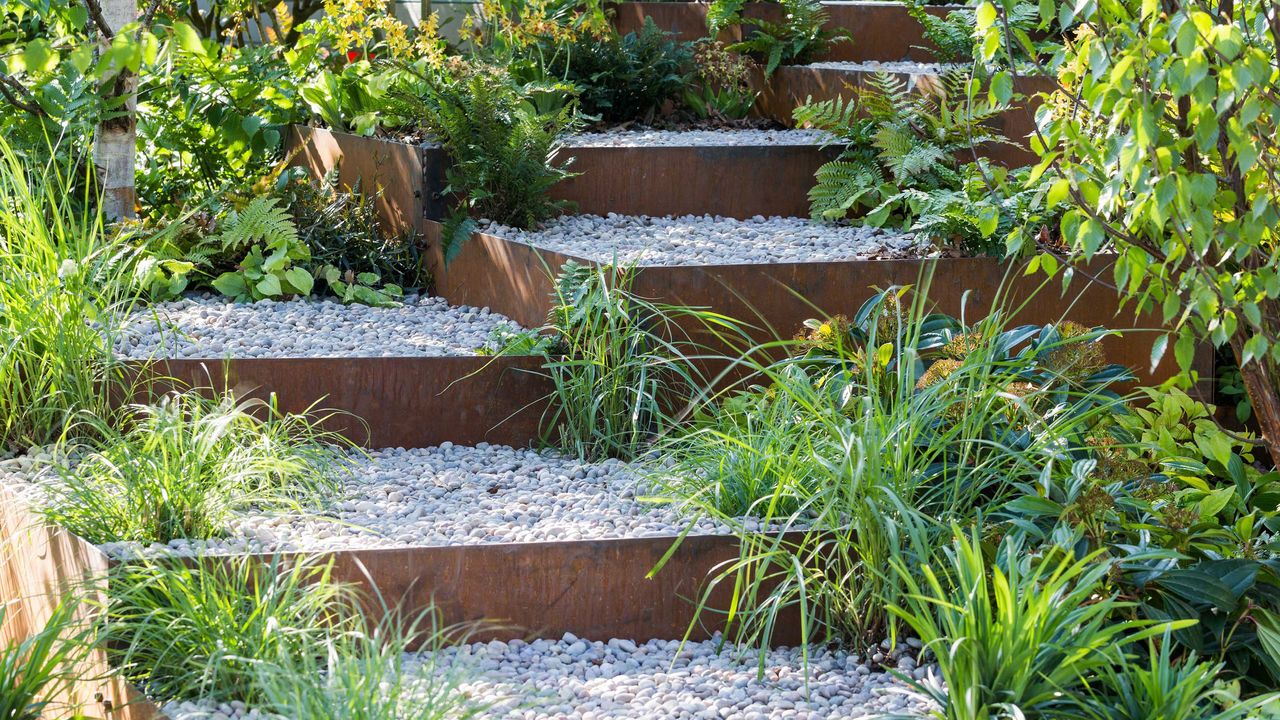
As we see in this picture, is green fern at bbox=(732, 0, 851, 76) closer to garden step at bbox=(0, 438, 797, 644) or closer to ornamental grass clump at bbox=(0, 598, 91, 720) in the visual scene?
garden step at bbox=(0, 438, 797, 644)

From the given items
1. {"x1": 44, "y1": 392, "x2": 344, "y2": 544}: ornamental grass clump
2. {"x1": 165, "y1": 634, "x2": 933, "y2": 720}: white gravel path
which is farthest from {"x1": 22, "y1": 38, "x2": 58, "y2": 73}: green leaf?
{"x1": 165, "y1": 634, "x2": 933, "y2": 720}: white gravel path

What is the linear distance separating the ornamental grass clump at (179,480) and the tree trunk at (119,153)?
1.43 meters

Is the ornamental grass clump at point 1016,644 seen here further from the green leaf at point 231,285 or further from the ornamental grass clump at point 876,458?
the green leaf at point 231,285

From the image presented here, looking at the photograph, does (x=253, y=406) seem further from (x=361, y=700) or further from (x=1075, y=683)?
(x=1075, y=683)

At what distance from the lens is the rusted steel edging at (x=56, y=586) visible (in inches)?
91.9

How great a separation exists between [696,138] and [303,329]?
1.99 meters

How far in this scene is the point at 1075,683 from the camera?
2.28m

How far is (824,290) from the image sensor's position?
158 inches

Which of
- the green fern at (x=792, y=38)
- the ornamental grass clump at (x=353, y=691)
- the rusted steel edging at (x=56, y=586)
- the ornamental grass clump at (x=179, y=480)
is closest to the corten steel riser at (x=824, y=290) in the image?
the ornamental grass clump at (x=179, y=480)

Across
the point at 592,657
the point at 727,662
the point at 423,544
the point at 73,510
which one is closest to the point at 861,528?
the point at 727,662

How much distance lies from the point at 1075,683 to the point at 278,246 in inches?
123

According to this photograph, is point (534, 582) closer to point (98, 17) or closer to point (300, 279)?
point (300, 279)

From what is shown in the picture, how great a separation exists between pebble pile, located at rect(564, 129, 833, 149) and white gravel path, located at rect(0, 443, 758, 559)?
1.81 metres

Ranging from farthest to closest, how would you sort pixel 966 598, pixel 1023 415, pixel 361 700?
pixel 1023 415
pixel 966 598
pixel 361 700
